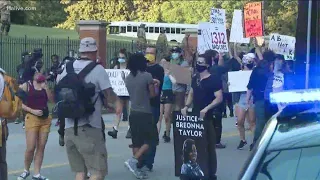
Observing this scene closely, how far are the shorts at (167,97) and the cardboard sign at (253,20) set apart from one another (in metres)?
4.14

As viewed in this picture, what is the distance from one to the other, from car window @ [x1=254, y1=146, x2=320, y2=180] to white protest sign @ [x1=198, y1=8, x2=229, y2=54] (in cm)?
1195

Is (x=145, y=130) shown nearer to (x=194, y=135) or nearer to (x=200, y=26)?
(x=194, y=135)

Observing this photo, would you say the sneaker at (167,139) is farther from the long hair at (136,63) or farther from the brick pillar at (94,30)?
the brick pillar at (94,30)

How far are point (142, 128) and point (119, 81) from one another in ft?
18.0

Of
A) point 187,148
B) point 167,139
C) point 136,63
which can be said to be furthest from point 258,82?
point 187,148

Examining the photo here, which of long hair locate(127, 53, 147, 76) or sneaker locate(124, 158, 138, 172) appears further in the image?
sneaker locate(124, 158, 138, 172)

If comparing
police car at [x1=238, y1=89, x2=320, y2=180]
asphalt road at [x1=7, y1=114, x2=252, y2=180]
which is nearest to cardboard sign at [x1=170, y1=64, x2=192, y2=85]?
asphalt road at [x1=7, y1=114, x2=252, y2=180]

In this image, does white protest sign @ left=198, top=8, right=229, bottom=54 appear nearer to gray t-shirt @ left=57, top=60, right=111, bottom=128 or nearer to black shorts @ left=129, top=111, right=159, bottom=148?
black shorts @ left=129, top=111, right=159, bottom=148

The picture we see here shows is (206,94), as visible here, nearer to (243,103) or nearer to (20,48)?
(243,103)

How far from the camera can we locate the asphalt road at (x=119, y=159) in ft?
34.4

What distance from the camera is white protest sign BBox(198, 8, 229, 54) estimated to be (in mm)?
16281

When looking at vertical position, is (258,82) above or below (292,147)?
below

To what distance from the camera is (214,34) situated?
16500mm

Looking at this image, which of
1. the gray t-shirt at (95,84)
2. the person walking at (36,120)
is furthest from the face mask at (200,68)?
the gray t-shirt at (95,84)
